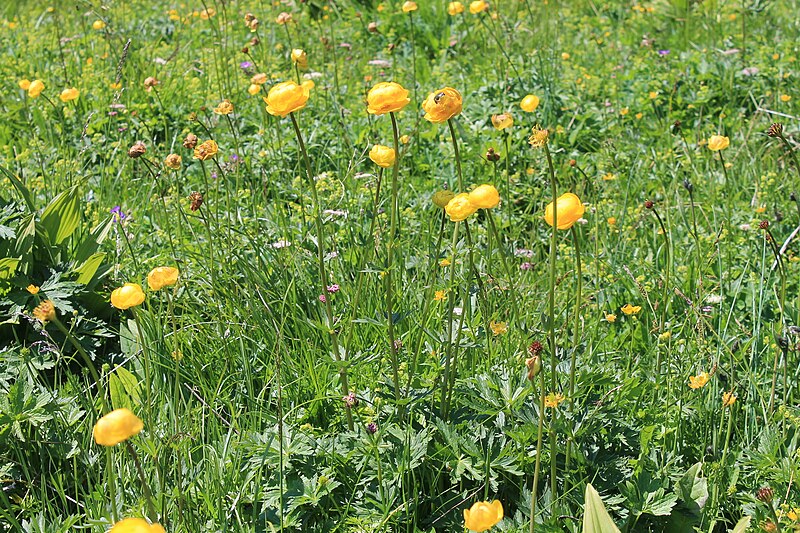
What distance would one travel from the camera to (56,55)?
4270mm

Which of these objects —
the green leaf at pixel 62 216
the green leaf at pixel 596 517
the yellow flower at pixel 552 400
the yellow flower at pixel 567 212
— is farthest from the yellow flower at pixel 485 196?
the green leaf at pixel 62 216

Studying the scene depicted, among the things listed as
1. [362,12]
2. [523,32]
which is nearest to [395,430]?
[523,32]

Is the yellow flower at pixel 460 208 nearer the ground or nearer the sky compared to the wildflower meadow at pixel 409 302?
nearer the sky

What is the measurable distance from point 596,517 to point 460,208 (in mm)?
615

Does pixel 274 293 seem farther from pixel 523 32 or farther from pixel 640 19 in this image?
pixel 640 19

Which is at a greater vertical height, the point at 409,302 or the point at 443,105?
the point at 443,105

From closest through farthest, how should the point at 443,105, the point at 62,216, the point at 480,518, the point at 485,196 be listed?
the point at 480,518 < the point at 485,196 < the point at 443,105 < the point at 62,216

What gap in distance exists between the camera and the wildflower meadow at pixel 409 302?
168 cm

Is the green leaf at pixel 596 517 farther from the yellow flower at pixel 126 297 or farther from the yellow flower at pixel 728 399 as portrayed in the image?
the yellow flower at pixel 126 297

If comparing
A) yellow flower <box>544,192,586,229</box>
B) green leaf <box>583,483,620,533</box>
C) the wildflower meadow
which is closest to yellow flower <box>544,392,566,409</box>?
the wildflower meadow

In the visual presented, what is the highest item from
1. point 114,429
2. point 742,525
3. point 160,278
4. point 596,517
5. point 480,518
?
point 114,429

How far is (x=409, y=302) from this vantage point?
228 centimetres

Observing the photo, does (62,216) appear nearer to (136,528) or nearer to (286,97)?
(286,97)

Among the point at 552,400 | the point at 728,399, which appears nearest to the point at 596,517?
the point at 552,400
